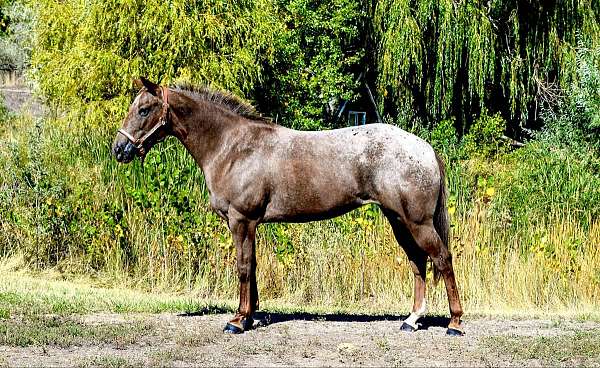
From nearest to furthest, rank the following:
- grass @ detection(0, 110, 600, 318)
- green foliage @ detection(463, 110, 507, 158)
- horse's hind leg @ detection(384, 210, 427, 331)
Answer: horse's hind leg @ detection(384, 210, 427, 331) < grass @ detection(0, 110, 600, 318) < green foliage @ detection(463, 110, 507, 158)

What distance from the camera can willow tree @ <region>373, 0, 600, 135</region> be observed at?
16859 mm

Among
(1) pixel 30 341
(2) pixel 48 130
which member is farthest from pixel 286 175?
(2) pixel 48 130

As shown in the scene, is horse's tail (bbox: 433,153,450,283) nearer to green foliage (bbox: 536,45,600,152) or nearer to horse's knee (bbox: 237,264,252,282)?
horse's knee (bbox: 237,264,252,282)

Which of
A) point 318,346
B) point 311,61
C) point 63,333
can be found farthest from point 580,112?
point 63,333

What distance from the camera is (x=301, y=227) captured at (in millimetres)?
11375

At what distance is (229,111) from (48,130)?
7.76 m

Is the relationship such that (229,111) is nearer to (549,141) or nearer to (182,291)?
(182,291)

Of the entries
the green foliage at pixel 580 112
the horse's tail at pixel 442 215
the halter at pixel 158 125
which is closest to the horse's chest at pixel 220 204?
the halter at pixel 158 125

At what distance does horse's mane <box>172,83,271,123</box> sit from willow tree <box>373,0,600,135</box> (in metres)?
8.71

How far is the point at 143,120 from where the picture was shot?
27.4 feet

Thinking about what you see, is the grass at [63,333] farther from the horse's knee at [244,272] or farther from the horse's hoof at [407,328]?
the horse's hoof at [407,328]

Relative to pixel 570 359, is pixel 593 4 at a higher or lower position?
higher

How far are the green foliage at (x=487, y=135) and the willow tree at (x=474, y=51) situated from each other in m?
0.41

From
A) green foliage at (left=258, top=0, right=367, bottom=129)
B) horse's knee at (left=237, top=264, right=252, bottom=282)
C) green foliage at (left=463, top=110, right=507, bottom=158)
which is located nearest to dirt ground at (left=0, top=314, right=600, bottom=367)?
horse's knee at (left=237, top=264, right=252, bottom=282)
